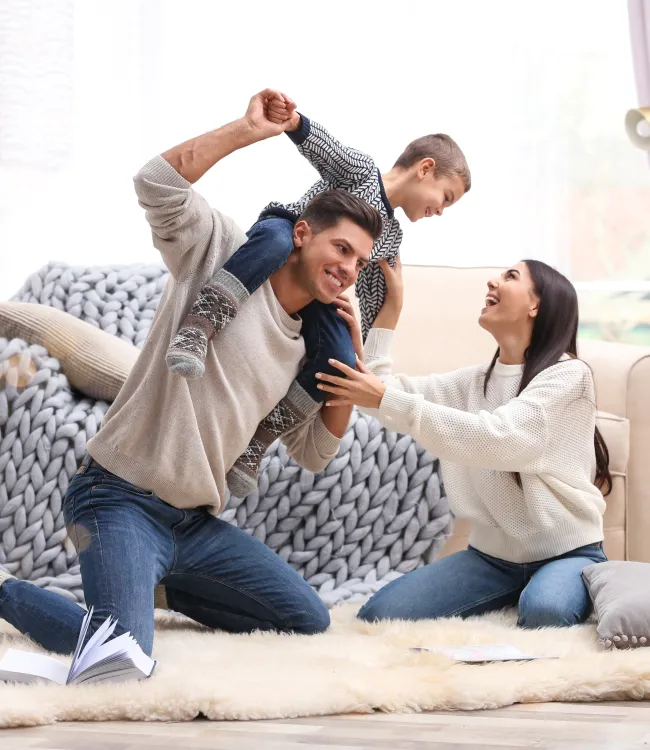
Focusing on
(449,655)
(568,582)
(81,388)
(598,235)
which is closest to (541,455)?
(568,582)

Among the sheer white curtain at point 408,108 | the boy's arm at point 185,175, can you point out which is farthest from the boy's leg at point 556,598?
the sheer white curtain at point 408,108

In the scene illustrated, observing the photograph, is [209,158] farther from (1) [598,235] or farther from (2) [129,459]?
(1) [598,235]

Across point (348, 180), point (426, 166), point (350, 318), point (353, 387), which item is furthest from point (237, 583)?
point (426, 166)

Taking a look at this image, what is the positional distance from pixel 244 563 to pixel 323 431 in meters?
0.26

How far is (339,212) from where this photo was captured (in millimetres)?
1561

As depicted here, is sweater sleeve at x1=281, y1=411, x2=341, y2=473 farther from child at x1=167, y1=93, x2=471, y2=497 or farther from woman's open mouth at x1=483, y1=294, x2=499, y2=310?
woman's open mouth at x1=483, y1=294, x2=499, y2=310

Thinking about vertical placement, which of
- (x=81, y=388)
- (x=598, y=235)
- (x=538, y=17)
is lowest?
(x=81, y=388)

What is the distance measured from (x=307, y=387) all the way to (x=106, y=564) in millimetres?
439

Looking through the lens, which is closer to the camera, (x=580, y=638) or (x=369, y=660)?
(x=369, y=660)

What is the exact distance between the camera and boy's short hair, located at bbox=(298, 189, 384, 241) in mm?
1561

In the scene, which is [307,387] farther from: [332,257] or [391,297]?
[391,297]

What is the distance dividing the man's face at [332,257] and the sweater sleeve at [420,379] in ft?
1.26

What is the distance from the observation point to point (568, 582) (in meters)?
1.73

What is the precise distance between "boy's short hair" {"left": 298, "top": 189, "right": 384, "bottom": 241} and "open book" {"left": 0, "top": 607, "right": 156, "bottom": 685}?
2.28ft
